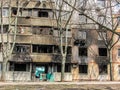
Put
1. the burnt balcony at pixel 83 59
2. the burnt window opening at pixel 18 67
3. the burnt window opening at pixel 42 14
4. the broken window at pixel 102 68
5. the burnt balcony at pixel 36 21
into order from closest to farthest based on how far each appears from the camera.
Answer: the burnt window opening at pixel 18 67 → the burnt balcony at pixel 36 21 → the burnt window opening at pixel 42 14 → the burnt balcony at pixel 83 59 → the broken window at pixel 102 68

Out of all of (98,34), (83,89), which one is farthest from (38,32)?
(83,89)

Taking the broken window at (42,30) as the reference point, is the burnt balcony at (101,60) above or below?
below

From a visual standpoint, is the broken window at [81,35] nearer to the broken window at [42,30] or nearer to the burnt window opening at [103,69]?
the broken window at [42,30]

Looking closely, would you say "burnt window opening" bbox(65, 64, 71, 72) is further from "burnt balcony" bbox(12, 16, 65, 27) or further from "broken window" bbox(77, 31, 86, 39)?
"burnt balcony" bbox(12, 16, 65, 27)

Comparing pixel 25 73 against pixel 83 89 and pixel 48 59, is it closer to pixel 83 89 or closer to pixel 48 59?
pixel 48 59

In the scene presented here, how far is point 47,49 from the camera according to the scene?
48750 millimetres

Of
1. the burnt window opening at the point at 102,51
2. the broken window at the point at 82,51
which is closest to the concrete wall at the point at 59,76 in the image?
the broken window at the point at 82,51

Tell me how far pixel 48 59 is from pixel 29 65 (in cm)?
284

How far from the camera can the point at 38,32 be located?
1908 inches

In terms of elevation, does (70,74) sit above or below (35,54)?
below

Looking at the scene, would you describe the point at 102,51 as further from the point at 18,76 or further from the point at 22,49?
the point at 18,76

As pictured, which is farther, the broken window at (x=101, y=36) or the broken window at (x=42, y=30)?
the broken window at (x=101, y=36)

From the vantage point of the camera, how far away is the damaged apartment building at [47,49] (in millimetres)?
47250

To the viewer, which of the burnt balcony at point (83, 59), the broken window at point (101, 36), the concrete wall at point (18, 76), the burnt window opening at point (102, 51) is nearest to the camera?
the concrete wall at point (18, 76)
